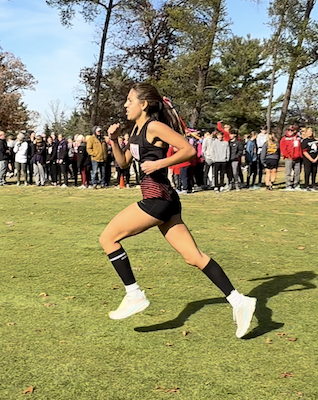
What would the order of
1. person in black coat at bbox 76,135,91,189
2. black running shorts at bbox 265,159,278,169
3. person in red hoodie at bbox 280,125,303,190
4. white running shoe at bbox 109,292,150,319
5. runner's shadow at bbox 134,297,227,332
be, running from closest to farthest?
white running shoe at bbox 109,292,150,319, runner's shadow at bbox 134,297,227,332, person in red hoodie at bbox 280,125,303,190, black running shorts at bbox 265,159,278,169, person in black coat at bbox 76,135,91,189

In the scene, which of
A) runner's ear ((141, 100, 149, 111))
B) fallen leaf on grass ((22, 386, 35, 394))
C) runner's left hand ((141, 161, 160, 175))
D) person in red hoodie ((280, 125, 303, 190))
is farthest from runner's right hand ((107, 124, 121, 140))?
person in red hoodie ((280, 125, 303, 190))

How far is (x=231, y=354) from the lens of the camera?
4.46 metres

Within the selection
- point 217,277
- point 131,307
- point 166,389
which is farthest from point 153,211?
point 166,389

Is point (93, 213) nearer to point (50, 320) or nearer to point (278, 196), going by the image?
point (278, 196)

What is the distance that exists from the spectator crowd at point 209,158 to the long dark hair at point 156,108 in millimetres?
12831

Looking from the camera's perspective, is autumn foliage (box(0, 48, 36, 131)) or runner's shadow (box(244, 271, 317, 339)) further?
autumn foliage (box(0, 48, 36, 131))

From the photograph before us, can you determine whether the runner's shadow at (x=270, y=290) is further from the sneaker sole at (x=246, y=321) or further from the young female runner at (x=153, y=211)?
the young female runner at (x=153, y=211)

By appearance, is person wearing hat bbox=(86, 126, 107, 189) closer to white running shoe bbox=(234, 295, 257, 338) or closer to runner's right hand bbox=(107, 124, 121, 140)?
runner's right hand bbox=(107, 124, 121, 140)

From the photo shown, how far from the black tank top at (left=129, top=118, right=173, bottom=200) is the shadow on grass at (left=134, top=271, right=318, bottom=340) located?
1249mm

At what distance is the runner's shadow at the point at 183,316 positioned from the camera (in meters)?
5.09

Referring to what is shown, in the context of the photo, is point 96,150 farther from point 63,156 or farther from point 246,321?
point 246,321

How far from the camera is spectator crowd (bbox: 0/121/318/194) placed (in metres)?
19.2

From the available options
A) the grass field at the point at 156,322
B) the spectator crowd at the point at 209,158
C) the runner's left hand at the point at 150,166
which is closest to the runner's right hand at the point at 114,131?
the runner's left hand at the point at 150,166

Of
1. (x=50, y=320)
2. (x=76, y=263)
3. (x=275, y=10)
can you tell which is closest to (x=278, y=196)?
(x=76, y=263)
